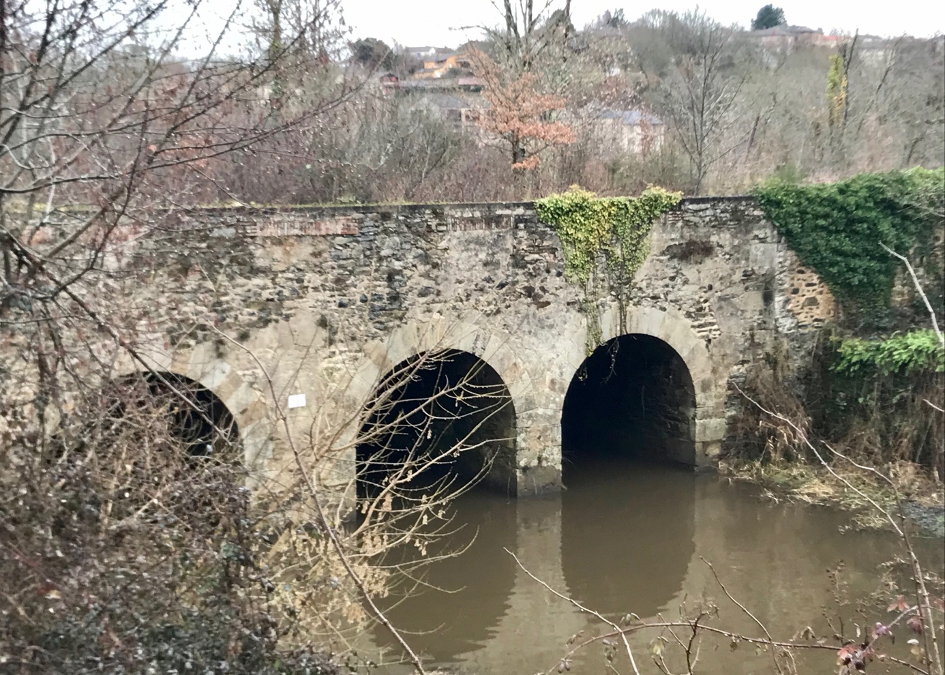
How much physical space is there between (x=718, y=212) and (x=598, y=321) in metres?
1.95

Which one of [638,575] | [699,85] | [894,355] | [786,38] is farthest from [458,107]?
[638,575]

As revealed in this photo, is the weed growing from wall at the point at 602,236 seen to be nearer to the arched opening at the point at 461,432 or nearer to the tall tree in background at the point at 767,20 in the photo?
the arched opening at the point at 461,432

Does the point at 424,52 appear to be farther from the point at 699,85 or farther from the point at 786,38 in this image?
the point at 786,38

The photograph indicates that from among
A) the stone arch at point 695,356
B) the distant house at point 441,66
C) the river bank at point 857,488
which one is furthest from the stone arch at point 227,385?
the distant house at point 441,66

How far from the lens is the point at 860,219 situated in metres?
9.55

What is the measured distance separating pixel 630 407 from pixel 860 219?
3668mm

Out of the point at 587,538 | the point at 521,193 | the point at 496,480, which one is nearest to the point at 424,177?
the point at 521,193

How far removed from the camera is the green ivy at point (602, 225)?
8.50m

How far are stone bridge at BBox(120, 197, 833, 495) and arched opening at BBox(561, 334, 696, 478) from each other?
47 mm

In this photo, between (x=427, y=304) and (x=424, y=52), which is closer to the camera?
(x=427, y=304)

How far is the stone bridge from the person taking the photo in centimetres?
700

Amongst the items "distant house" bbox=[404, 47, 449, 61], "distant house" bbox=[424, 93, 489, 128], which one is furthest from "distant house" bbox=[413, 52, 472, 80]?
"distant house" bbox=[424, 93, 489, 128]

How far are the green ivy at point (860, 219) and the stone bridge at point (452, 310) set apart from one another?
0.26 metres

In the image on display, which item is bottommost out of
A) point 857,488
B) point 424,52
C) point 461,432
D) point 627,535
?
point 627,535
